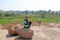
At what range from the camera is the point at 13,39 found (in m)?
11.3

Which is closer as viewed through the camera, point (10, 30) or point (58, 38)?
point (58, 38)

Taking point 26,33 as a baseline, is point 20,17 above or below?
below

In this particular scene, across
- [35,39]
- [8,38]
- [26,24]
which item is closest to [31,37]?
[35,39]

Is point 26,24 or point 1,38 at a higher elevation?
point 26,24

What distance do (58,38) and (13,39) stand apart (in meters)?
3.36

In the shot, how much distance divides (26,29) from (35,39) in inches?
38.4

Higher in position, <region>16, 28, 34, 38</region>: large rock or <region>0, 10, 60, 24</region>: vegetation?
<region>16, 28, 34, 38</region>: large rock

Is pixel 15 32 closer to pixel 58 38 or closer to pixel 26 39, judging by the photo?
pixel 26 39

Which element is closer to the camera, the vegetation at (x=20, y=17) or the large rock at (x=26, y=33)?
the large rock at (x=26, y=33)

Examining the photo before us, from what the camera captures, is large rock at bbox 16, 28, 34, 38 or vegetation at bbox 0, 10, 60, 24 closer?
large rock at bbox 16, 28, 34, 38

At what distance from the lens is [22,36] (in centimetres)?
1123

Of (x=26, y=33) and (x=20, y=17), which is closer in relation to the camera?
(x=26, y=33)

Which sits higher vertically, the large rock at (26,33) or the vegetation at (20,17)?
the large rock at (26,33)

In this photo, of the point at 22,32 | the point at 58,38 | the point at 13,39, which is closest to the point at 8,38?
the point at 13,39
